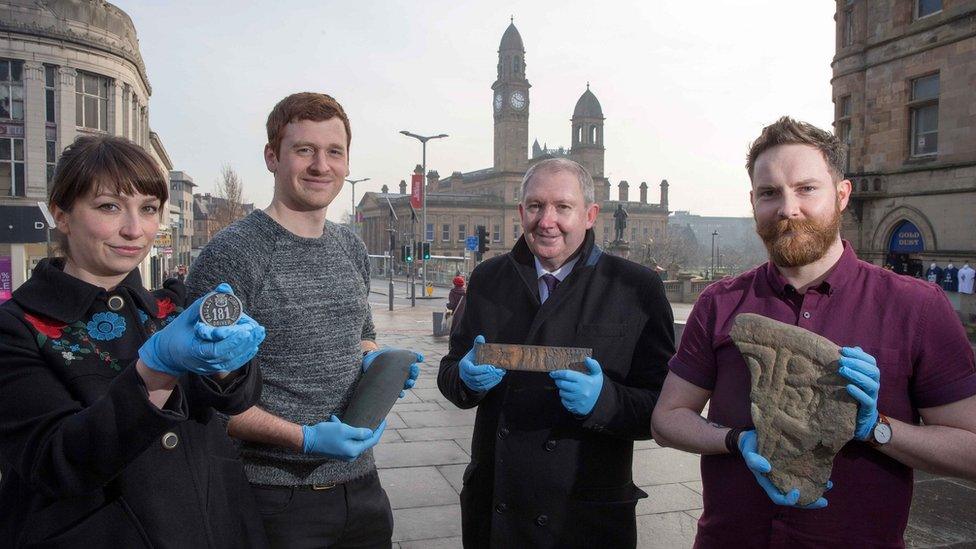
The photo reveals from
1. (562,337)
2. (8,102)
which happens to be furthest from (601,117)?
(562,337)

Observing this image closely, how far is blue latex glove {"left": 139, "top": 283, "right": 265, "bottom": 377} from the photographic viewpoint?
4.85 feet

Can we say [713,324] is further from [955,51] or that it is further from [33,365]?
[955,51]

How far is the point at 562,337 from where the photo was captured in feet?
8.86

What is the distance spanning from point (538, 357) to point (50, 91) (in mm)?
30907

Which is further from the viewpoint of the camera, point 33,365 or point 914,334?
point 914,334

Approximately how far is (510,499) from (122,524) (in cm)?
142

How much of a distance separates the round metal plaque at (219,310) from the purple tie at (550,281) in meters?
1.57

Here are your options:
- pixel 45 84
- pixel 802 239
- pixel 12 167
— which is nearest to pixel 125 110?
pixel 45 84

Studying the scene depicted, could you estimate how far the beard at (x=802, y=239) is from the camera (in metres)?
2.07

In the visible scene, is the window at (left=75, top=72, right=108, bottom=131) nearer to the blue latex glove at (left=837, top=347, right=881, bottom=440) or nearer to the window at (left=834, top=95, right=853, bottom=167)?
the window at (left=834, top=95, right=853, bottom=167)

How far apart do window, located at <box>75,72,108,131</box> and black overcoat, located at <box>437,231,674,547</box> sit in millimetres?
30129

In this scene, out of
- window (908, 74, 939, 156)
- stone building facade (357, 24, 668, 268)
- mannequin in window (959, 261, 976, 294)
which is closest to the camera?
mannequin in window (959, 261, 976, 294)

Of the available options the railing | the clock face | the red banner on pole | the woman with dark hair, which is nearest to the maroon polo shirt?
the woman with dark hair

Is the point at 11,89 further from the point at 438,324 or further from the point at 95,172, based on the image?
the point at 95,172
